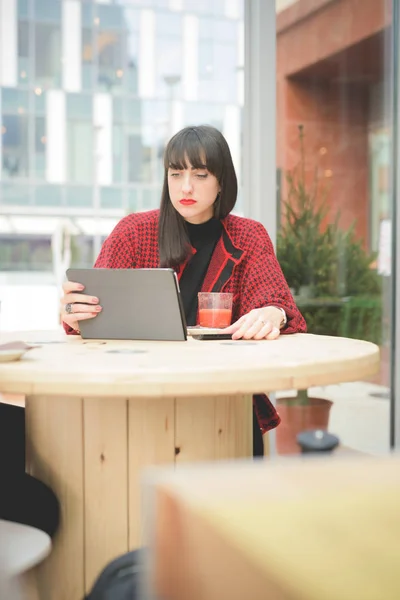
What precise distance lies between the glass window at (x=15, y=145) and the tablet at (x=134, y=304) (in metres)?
1.46

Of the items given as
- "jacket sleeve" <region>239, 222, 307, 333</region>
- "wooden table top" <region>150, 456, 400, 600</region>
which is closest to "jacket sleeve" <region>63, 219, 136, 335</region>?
"jacket sleeve" <region>239, 222, 307, 333</region>

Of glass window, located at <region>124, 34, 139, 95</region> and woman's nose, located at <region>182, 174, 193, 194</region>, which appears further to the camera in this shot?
glass window, located at <region>124, 34, 139, 95</region>

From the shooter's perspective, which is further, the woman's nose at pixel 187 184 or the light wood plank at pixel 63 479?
the woman's nose at pixel 187 184

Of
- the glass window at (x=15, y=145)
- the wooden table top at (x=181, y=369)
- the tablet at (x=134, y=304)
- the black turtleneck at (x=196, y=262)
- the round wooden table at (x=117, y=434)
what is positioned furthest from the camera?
the glass window at (x=15, y=145)

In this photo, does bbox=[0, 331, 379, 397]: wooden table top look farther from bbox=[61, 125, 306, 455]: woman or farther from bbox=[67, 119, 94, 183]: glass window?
bbox=[67, 119, 94, 183]: glass window

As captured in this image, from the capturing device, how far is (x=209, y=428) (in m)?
1.38

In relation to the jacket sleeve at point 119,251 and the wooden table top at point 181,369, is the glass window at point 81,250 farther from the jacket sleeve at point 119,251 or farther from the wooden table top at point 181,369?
the wooden table top at point 181,369

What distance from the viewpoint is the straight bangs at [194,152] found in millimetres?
1942

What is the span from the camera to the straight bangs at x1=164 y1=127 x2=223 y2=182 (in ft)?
6.37

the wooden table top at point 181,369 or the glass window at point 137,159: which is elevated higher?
the glass window at point 137,159

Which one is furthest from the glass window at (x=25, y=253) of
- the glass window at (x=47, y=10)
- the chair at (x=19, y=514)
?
the chair at (x=19, y=514)

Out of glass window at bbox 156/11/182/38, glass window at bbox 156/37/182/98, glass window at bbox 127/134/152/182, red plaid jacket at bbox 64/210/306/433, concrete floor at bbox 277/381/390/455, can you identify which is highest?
glass window at bbox 156/11/182/38

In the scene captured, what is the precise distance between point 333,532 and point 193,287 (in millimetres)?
1612

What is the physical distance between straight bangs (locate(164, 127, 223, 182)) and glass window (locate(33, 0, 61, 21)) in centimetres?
129
